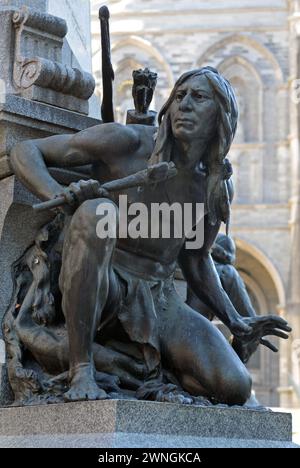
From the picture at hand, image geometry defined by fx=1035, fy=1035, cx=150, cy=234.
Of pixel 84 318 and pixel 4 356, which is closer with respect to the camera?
pixel 84 318

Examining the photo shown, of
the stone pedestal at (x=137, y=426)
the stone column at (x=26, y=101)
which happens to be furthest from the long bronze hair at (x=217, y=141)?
the stone pedestal at (x=137, y=426)

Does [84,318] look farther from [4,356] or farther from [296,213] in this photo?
[296,213]

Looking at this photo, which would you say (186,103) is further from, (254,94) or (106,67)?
(254,94)

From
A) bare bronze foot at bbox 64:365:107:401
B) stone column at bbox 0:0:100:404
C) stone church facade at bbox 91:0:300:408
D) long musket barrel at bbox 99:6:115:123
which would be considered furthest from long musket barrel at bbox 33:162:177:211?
stone church facade at bbox 91:0:300:408

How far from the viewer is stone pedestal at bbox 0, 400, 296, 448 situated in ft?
10.7

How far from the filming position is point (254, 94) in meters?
32.3

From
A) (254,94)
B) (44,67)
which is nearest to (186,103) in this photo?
(44,67)

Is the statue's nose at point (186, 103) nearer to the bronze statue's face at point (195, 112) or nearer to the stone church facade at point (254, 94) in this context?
the bronze statue's face at point (195, 112)

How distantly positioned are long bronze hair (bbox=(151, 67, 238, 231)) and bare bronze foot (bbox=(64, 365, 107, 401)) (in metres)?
0.84

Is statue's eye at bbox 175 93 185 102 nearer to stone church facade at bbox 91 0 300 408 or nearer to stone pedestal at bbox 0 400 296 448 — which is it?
stone pedestal at bbox 0 400 296 448
